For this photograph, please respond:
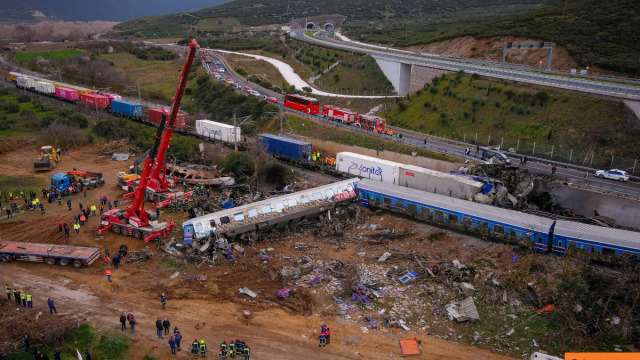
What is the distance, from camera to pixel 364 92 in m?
75.6

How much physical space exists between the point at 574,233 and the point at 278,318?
19.1 m

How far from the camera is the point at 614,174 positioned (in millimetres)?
37531

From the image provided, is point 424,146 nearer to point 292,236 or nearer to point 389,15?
point 292,236

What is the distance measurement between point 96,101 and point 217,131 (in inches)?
981

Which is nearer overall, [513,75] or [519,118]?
[519,118]

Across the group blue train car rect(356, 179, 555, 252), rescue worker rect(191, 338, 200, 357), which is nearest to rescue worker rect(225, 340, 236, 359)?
rescue worker rect(191, 338, 200, 357)

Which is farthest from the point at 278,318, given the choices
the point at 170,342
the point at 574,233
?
the point at 574,233

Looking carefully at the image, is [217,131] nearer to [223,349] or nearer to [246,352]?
[223,349]

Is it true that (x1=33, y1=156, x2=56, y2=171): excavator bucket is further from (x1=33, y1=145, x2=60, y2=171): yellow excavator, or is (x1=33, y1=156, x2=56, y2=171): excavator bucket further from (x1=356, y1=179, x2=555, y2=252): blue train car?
(x1=356, y1=179, x2=555, y2=252): blue train car

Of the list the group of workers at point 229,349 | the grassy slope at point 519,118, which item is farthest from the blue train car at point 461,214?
the group of workers at point 229,349

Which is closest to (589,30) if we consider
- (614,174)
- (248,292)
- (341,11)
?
(614,174)

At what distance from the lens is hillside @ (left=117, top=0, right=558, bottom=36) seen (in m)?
144

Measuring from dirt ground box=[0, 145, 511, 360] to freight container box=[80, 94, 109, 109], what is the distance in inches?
1390

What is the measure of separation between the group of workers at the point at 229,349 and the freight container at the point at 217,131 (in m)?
31.8
